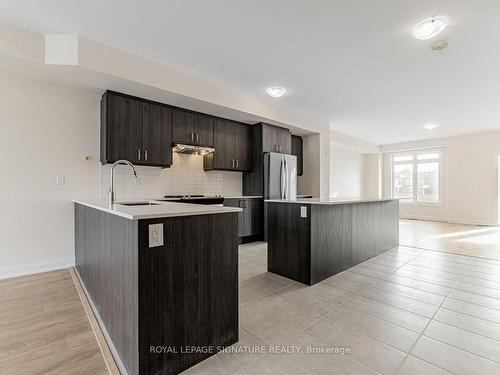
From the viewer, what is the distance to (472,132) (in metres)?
7.09

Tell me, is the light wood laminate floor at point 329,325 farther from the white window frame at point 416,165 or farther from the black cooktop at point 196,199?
the white window frame at point 416,165

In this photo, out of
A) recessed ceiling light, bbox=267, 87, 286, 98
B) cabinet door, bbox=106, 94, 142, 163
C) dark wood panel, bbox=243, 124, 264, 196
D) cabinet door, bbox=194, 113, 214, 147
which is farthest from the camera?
dark wood panel, bbox=243, 124, 264, 196

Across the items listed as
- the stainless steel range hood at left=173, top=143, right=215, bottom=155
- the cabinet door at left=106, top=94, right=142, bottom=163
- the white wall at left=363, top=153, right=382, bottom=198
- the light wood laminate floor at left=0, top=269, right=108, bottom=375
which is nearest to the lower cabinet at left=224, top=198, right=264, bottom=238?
the stainless steel range hood at left=173, top=143, right=215, bottom=155

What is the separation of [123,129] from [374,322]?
142 inches

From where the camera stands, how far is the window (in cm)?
807

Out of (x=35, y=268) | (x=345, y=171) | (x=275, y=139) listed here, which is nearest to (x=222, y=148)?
(x=275, y=139)

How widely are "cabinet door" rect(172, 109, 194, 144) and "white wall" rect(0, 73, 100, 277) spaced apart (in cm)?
108

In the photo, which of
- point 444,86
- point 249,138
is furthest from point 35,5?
point 444,86

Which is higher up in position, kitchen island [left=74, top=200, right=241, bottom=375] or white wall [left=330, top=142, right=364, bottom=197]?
white wall [left=330, top=142, right=364, bottom=197]

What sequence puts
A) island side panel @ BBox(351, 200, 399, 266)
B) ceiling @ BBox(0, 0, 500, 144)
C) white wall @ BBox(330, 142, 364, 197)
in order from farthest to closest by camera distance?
white wall @ BBox(330, 142, 364, 197), island side panel @ BBox(351, 200, 399, 266), ceiling @ BBox(0, 0, 500, 144)

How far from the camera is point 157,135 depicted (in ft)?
12.2

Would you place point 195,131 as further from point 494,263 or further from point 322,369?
point 494,263

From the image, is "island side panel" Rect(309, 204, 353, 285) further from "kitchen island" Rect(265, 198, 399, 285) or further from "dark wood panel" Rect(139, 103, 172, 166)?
"dark wood panel" Rect(139, 103, 172, 166)

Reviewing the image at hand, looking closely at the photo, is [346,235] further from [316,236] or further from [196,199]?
[196,199]
